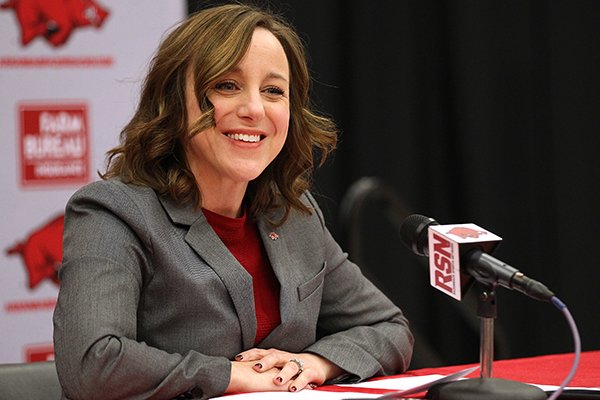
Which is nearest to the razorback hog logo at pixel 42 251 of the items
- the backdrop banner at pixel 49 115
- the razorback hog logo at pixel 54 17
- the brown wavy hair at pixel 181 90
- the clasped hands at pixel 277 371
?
the backdrop banner at pixel 49 115

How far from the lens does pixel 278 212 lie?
8.75 feet

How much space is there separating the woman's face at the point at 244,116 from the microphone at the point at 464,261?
56 cm

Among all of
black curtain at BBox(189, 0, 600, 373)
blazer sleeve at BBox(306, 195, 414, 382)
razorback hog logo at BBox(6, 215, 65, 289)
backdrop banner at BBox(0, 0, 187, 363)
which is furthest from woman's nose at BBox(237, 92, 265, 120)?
black curtain at BBox(189, 0, 600, 373)

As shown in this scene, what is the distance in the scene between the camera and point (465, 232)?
1.90 m

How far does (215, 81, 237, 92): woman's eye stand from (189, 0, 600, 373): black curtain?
2341mm

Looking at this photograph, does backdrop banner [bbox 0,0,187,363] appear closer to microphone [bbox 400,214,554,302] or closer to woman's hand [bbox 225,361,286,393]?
woman's hand [bbox 225,361,286,393]

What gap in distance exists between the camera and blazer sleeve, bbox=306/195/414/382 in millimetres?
2463

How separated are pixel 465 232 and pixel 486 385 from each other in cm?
29

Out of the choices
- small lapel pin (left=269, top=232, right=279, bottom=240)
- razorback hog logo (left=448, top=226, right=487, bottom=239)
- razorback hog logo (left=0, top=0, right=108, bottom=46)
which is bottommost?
small lapel pin (left=269, top=232, right=279, bottom=240)

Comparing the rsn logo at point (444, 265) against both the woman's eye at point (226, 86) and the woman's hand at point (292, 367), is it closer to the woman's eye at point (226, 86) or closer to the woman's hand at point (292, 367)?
the woman's hand at point (292, 367)

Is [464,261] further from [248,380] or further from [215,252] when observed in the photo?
[215,252]

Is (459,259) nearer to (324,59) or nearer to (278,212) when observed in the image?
(278,212)

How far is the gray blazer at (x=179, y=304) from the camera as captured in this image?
6.75 ft

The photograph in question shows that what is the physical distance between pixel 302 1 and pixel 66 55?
4.33 ft
